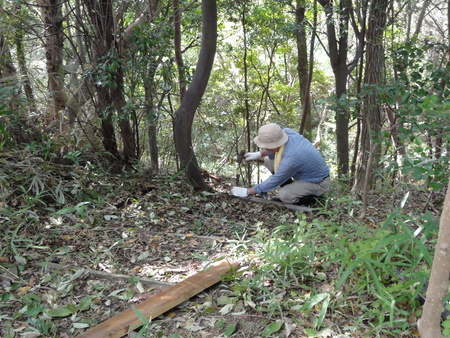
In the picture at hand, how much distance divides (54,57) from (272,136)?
3.75 m

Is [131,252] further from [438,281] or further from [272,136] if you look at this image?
[438,281]

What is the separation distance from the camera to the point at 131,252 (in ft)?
11.9

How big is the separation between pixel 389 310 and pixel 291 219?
2.38 m

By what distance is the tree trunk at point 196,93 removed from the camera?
4.96m

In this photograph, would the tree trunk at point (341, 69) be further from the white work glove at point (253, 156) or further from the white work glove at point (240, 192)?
the white work glove at point (240, 192)

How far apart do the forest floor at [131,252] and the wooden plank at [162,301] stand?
57 millimetres

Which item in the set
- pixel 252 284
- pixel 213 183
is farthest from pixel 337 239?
pixel 213 183

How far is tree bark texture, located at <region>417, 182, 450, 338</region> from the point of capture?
5.72 ft

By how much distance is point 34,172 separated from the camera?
168 inches

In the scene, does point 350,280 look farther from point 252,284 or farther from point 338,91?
point 338,91

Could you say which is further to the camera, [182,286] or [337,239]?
[337,239]

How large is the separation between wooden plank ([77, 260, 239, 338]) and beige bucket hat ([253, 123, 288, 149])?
7.14 ft

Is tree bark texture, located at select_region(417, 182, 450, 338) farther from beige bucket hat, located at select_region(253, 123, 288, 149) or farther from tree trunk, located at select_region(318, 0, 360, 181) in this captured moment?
tree trunk, located at select_region(318, 0, 360, 181)

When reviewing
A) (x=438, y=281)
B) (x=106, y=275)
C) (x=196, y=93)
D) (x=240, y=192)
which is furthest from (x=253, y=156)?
(x=438, y=281)
